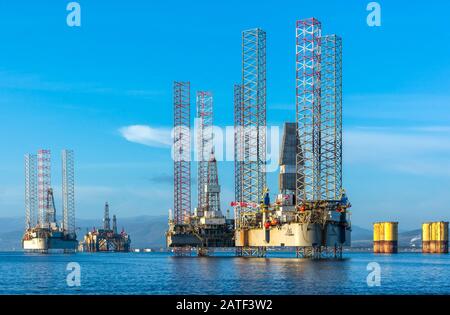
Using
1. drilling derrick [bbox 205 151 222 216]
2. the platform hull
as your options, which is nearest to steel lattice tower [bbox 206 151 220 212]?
drilling derrick [bbox 205 151 222 216]

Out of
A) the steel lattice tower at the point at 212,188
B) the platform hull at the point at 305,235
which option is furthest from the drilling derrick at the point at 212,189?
the platform hull at the point at 305,235

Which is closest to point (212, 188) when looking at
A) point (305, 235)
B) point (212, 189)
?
point (212, 189)

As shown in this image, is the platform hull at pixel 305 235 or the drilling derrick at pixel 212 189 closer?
the platform hull at pixel 305 235

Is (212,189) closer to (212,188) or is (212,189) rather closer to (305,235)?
(212,188)

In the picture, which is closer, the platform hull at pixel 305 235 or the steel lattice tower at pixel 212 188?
the platform hull at pixel 305 235

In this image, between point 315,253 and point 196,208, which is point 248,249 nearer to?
point 196,208

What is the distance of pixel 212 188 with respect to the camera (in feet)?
389

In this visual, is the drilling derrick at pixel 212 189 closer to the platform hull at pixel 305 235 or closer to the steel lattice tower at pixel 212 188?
the steel lattice tower at pixel 212 188

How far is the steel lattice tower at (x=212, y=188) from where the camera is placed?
11869 centimetres

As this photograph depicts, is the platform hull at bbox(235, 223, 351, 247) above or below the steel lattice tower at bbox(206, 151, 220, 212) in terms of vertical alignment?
below

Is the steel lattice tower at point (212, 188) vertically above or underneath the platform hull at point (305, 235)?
above

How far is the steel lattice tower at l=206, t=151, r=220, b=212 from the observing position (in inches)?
4673

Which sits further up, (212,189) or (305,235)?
(212,189)

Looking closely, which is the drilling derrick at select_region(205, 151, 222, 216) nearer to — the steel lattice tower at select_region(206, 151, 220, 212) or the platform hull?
the steel lattice tower at select_region(206, 151, 220, 212)
